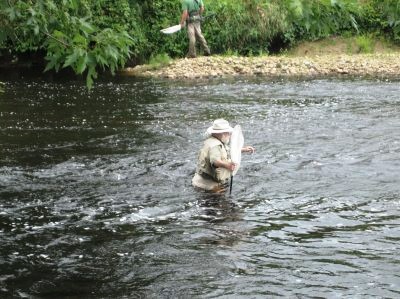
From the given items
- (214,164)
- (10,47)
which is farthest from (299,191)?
(10,47)

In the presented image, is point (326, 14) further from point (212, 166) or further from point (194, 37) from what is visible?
point (194, 37)

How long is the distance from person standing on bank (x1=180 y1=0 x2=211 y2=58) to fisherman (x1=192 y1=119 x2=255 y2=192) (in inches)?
619

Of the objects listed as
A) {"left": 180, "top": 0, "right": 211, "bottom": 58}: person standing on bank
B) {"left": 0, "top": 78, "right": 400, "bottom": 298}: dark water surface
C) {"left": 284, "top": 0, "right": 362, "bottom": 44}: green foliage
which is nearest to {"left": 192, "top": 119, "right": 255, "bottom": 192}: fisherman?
{"left": 0, "top": 78, "right": 400, "bottom": 298}: dark water surface

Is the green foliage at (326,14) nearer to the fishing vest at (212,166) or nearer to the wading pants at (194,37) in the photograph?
the fishing vest at (212,166)

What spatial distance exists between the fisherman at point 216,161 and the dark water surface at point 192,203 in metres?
0.33

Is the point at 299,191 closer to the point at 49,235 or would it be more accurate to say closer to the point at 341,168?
the point at 341,168

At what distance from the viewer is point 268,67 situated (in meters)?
26.0

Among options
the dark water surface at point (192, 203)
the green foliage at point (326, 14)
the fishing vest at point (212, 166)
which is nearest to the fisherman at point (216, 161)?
the fishing vest at point (212, 166)

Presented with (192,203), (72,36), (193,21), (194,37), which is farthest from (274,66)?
(72,36)

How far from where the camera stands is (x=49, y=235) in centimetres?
879

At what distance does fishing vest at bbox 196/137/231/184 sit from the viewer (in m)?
10.9

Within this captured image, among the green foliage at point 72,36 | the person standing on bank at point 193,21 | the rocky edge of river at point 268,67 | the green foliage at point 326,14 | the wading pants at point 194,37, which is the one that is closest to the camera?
the green foliage at point 326,14

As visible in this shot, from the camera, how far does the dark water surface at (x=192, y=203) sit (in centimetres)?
730

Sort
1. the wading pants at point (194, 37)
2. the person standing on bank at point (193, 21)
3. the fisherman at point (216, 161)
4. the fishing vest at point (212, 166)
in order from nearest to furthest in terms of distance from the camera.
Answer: the fisherman at point (216, 161) → the fishing vest at point (212, 166) → the person standing on bank at point (193, 21) → the wading pants at point (194, 37)
